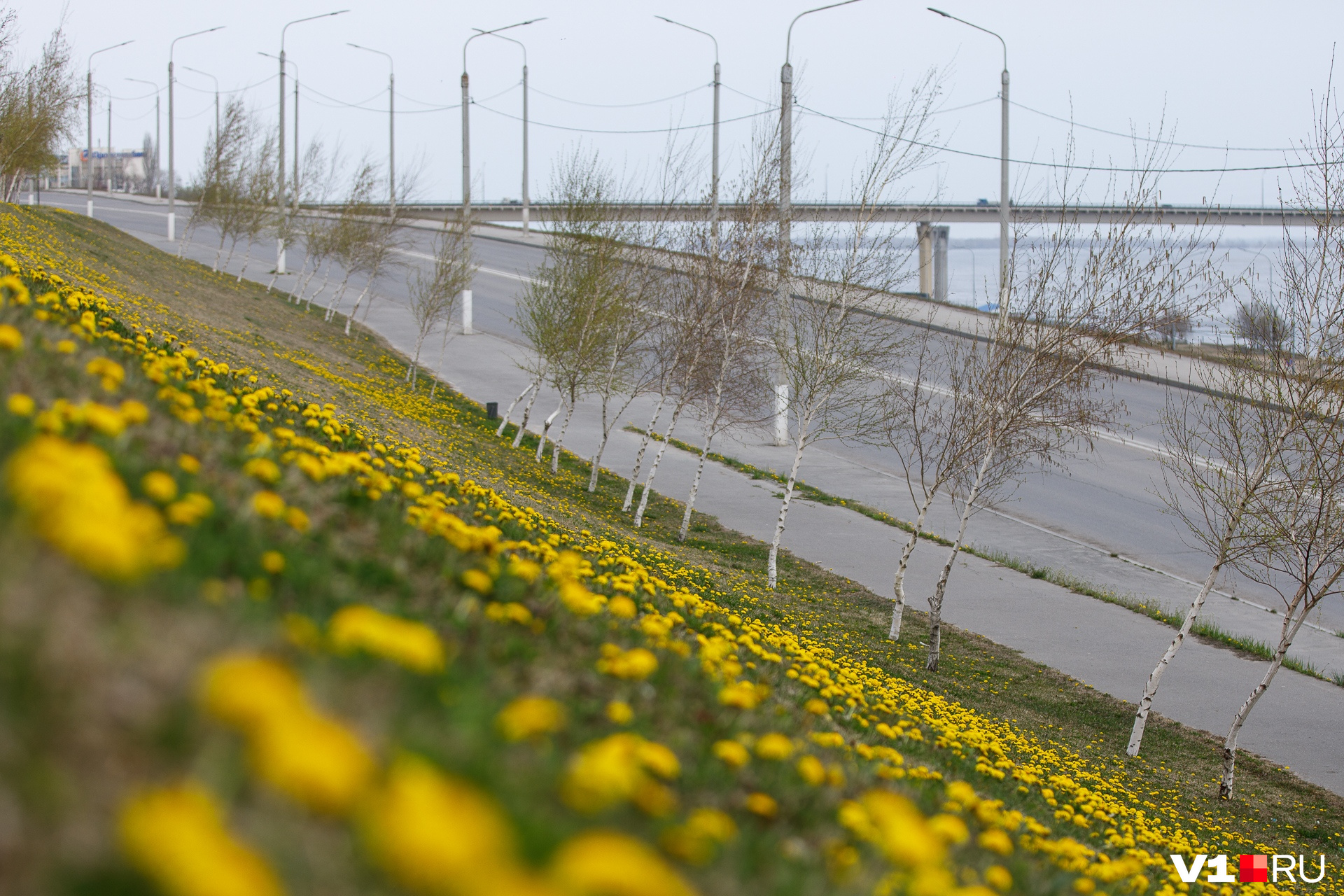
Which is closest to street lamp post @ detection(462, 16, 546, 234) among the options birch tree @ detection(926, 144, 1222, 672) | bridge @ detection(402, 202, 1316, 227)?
bridge @ detection(402, 202, 1316, 227)

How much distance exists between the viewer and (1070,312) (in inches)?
560

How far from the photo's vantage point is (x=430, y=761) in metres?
2.23

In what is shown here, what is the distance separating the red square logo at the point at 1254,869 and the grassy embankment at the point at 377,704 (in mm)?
412

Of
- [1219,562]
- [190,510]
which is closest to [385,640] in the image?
[190,510]

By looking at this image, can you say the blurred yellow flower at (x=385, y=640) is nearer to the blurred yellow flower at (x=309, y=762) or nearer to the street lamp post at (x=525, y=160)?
the blurred yellow flower at (x=309, y=762)

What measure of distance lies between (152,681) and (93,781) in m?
0.30

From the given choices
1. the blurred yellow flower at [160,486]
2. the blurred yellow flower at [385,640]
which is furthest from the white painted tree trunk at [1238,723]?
the blurred yellow flower at [160,486]

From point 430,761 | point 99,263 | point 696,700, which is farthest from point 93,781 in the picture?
point 99,263

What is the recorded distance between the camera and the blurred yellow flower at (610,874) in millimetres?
1697

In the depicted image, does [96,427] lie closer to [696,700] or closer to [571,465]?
[696,700]

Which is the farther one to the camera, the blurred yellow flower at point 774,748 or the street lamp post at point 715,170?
the street lamp post at point 715,170

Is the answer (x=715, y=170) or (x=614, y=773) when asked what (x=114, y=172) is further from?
(x=614, y=773)

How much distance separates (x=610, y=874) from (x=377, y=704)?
3.31ft

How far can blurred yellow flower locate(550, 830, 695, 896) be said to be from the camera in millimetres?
1697
